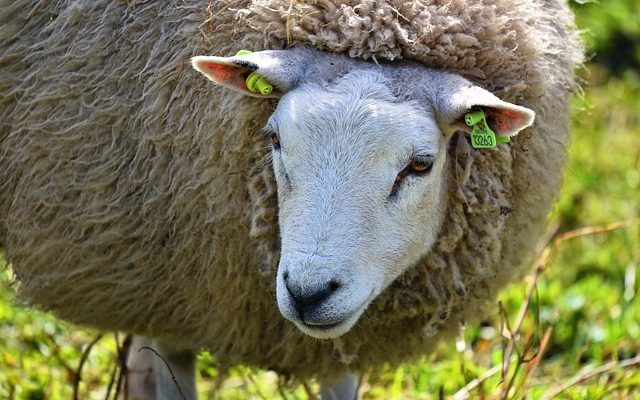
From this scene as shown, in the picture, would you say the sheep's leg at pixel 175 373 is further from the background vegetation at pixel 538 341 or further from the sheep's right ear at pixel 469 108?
the sheep's right ear at pixel 469 108

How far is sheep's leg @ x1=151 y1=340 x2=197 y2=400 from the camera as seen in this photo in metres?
4.09

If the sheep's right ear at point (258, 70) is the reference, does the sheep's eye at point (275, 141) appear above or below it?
below

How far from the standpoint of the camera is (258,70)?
3016 mm

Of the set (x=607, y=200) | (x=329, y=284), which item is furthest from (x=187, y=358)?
(x=607, y=200)

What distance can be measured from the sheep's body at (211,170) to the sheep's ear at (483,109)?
18 cm

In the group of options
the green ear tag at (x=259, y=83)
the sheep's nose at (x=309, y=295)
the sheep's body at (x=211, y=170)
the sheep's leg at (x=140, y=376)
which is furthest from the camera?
the sheep's leg at (x=140, y=376)

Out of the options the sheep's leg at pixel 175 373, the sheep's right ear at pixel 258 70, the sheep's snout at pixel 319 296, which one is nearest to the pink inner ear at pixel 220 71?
the sheep's right ear at pixel 258 70

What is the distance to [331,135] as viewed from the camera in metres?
2.93

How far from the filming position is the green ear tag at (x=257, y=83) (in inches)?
121

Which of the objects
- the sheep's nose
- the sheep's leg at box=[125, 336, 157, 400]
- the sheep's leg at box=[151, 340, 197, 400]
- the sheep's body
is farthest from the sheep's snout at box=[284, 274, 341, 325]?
the sheep's leg at box=[125, 336, 157, 400]

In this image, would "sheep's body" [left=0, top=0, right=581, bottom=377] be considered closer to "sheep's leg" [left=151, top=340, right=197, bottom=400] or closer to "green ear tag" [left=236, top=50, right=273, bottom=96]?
"green ear tag" [left=236, top=50, right=273, bottom=96]

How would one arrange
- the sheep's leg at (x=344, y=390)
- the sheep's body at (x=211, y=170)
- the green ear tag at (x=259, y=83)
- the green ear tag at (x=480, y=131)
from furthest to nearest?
the sheep's leg at (x=344, y=390)
the sheep's body at (x=211, y=170)
the green ear tag at (x=259, y=83)
the green ear tag at (x=480, y=131)

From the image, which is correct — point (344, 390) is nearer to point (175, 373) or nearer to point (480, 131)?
point (175, 373)

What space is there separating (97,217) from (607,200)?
3.76m
